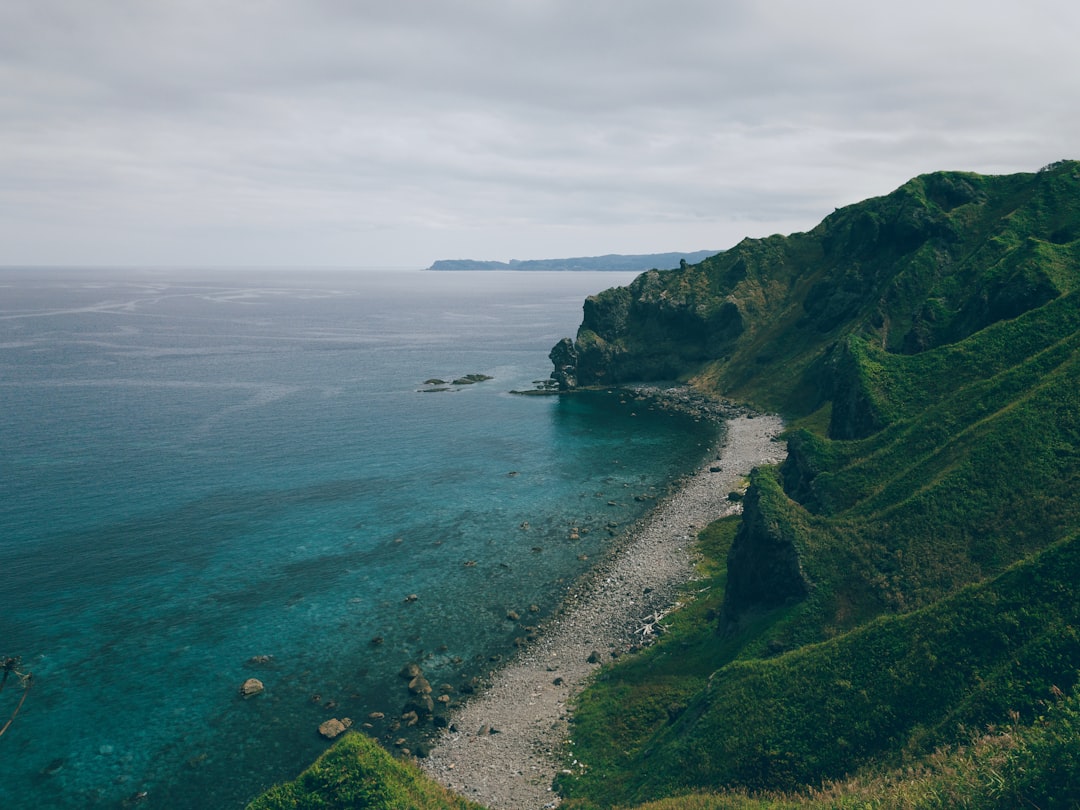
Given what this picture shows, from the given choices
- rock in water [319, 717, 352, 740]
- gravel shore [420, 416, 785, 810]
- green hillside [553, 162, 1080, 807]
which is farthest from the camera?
rock in water [319, 717, 352, 740]

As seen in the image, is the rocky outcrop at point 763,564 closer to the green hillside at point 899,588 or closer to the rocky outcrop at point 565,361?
the green hillside at point 899,588

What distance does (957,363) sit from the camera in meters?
71.2

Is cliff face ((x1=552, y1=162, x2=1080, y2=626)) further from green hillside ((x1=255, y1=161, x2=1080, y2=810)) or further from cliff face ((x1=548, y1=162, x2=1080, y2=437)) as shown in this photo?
cliff face ((x1=548, y1=162, x2=1080, y2=437))

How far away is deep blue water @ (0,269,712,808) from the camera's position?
45.2 m

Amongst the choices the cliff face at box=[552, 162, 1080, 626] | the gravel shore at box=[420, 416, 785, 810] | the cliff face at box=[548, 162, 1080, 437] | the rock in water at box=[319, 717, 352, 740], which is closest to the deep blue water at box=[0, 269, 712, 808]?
the rock in water at box=[319, 717, 352, 740]

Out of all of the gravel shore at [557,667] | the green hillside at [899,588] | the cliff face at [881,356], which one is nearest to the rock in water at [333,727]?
the gravel shore at [557,667]

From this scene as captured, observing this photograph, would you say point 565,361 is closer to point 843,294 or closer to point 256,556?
point 843,294

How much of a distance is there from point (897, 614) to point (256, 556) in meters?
65.1

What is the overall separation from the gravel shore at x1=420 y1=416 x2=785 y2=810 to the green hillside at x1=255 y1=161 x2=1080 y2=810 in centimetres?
234

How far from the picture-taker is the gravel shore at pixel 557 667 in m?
41.4

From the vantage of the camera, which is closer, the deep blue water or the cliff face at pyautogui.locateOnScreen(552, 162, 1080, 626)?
the deep blue water

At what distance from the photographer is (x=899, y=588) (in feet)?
142

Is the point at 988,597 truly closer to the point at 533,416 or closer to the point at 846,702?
the point at 846,702

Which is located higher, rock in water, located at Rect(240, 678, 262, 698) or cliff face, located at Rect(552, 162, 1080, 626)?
cliff face, located at Rect(552, 162, 1080, 626)
